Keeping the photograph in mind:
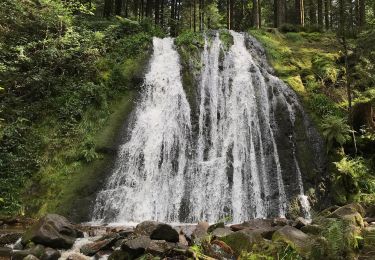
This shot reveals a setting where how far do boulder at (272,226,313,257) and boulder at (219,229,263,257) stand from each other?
15.1 inches

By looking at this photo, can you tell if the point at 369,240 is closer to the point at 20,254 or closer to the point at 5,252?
the point at 20,254

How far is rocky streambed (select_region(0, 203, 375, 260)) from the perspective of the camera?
7.29 meters

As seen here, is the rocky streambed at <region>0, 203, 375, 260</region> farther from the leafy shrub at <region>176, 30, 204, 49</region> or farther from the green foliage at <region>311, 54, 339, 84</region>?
the leafy shrub at <region>176, 30, 204, 49</region>

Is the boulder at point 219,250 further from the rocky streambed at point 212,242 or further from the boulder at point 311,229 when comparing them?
the boulder at point 311,229

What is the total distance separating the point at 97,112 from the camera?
1769cm

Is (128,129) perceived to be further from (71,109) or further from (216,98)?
(216,98)

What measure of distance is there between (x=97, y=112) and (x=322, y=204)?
10.1 m

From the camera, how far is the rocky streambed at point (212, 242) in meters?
7.29

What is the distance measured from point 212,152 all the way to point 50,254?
8.57 metres

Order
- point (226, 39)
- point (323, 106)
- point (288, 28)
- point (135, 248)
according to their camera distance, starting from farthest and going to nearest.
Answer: point (288, 28) < point (226, 39) < point (323, 106) < point (135, 248)

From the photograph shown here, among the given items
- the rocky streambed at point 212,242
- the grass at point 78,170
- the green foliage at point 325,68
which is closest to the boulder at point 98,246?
the rocky streambed at point 212,242

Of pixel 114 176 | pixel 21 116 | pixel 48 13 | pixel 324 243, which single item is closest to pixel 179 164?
pixel 114 176

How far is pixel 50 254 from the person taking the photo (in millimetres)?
8648

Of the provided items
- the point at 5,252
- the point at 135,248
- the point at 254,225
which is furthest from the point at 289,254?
the point at 5,252
